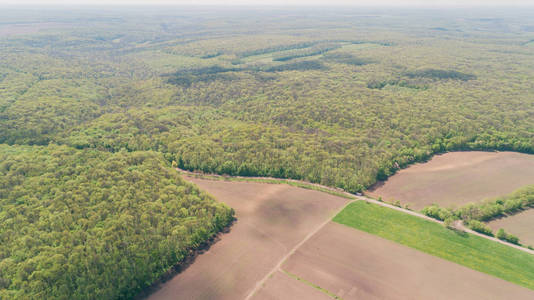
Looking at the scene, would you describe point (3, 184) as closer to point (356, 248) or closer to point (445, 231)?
point (356, 248)

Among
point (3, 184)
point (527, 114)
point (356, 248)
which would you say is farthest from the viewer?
point (527, 114)

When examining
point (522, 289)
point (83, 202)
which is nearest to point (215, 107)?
point (83, 202)

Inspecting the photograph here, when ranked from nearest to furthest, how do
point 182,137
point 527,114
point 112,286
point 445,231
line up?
point 112,286 → point 445,231 → point 182,137 → point 527,114

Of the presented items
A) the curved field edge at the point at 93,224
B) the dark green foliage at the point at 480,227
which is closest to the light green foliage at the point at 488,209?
the dark green foliage at the point at 480,227

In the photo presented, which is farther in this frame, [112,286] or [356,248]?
[356,248]

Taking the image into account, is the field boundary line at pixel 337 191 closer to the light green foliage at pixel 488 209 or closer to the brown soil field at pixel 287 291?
the light green foliage at pixel 488 209

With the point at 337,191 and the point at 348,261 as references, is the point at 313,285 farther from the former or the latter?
the point at 337,191

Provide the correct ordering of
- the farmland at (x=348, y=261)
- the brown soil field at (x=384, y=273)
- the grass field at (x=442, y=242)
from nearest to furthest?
1. the brown soil field at (x=384, y=273)
2. the farmland at (x=348, y=261)
3. the grass field at (x=442, y=242)
